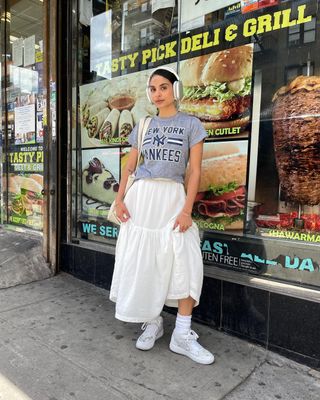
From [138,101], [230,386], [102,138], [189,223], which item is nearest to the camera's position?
[230,386]

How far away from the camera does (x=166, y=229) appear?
2262 mm

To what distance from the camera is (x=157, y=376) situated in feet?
6.83

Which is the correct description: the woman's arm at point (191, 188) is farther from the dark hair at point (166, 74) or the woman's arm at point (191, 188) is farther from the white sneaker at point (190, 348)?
the white sneaker at point (190, 348)

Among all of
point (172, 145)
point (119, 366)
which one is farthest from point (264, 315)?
point (172, 145)

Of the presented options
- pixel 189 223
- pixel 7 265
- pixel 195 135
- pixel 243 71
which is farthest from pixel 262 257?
pixel 7 265

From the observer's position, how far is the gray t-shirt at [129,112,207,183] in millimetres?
2236

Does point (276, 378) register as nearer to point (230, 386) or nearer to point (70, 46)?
point (230, 386)

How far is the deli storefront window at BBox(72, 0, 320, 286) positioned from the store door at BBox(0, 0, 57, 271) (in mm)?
916

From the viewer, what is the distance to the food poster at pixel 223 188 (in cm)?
272

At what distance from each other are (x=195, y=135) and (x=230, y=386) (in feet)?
4.93

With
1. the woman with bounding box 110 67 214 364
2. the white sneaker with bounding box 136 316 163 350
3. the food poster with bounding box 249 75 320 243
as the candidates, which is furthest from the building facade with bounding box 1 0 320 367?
the white sneaker with bounding box 136 316 163 350

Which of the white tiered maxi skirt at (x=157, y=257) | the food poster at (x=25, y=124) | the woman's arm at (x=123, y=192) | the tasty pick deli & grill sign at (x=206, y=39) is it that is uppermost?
the tasty pick deli & grill sign at (x=206, y=39)

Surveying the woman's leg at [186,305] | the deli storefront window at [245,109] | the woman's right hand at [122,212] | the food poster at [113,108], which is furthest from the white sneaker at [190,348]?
the food poster at [113,108]

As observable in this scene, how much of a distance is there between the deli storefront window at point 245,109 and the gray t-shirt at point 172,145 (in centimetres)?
62
